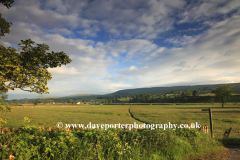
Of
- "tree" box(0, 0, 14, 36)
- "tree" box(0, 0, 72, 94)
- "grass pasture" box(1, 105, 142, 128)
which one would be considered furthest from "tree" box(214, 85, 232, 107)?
"tree" box(0, 0, 14, 36)

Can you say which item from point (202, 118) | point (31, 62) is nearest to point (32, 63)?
point (31, 62)

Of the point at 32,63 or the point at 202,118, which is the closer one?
the point at 32,63

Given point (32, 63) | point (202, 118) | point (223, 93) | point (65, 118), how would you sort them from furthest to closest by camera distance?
point (223, 93) → point (65, 118) → point (202, 118) → point (32, 63)

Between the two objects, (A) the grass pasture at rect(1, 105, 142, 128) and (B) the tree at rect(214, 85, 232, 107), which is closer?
(A) the grass pasture at rect(1, 105, 142, 128)

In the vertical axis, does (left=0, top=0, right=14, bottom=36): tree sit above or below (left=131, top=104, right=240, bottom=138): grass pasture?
above

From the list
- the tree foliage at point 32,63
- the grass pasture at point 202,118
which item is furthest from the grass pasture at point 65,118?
the tree foliage at point 32,63

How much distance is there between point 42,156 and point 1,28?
9.39 meters

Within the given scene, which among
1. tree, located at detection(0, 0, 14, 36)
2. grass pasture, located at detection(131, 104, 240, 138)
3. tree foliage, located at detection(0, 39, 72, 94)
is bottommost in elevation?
grass pasture, located at detection(131, 104, 240, 138)

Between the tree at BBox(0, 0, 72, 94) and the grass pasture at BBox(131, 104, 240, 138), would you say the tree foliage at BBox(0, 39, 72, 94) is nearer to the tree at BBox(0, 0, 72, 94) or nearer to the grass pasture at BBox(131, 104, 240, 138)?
the tree at BBox(0, 0, 72, 94)

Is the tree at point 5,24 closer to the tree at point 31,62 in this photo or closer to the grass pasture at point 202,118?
the tree at point 31,62

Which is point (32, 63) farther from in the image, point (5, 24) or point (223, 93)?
point (223, 93)

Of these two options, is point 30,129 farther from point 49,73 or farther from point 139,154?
point 139,154

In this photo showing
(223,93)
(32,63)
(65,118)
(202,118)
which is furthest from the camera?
(223,93)

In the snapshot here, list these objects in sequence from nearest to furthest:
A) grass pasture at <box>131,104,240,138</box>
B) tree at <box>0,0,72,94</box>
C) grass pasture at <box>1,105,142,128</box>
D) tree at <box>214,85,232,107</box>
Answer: tree at <box>0,0,72,94</box> < grass pasture at <box>131,104,240,138</box> < grass pasture at <box>1,105,142,128</box> < tree at <box>214,85,232,107</box>
